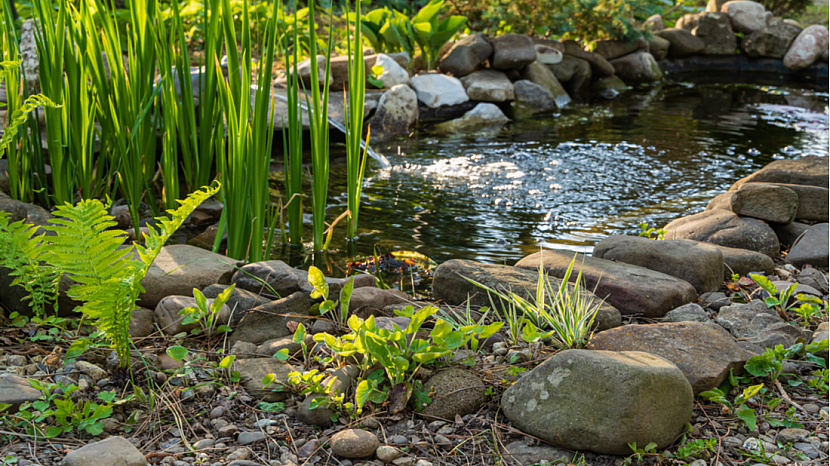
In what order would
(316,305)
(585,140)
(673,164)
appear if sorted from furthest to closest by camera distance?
1. (585,140)
2. (673,164)
3. (316,305)

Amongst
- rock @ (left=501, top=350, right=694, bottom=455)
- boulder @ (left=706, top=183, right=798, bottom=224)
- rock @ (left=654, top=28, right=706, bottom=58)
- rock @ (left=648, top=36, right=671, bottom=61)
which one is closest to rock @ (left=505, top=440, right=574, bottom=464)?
rock @ (left=501, top=350, right=694, bottom=455)

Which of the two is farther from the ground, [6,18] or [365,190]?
[6,18]

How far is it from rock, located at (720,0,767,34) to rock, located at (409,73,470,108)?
26.8 ft

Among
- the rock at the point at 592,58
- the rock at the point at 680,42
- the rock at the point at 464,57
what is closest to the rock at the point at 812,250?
the rock at the point at 464,57

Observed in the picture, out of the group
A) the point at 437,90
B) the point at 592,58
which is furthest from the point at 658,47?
the point at 437,90

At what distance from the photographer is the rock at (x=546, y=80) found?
9148 mm

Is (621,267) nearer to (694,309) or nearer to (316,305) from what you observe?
(694,309)

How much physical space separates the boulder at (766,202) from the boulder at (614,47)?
822 centimetres

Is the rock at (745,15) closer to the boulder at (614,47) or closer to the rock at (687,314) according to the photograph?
the boulder at (614,47)

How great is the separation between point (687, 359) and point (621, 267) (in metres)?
0.83

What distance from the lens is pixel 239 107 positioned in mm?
2539

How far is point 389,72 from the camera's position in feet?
24.4

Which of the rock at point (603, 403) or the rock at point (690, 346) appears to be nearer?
the rock at point (603, 403)

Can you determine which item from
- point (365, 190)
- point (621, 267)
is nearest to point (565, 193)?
point (365, 190)
